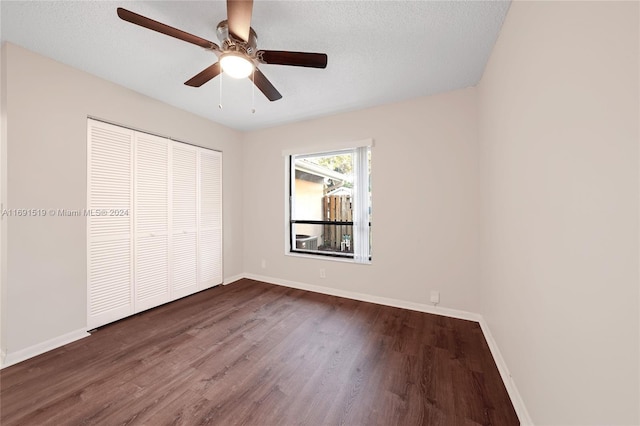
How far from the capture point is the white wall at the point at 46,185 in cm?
189

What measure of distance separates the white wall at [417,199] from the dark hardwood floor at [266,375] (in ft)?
1.53

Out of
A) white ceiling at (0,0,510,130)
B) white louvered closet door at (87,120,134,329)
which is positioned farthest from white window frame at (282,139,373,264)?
white louvered closet door at (87,120,134,329)

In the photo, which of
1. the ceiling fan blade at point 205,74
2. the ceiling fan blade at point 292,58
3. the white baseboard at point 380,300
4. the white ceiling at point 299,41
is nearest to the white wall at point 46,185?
the white ceiling at point 299,41

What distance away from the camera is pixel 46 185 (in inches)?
81.3

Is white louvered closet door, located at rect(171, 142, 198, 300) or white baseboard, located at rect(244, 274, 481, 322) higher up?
white louvered closet door, located at rect(171, 142, 198, 300)

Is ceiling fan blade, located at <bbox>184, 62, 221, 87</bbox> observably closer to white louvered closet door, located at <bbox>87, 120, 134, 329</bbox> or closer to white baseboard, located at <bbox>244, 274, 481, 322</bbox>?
white louvered closet door, located at <bbox>87, 120, 134, 329</bbox>

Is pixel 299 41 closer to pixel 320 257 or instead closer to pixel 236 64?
pixel 236 64

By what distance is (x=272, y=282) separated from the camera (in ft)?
12.7

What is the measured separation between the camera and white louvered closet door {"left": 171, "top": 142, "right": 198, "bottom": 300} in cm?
315

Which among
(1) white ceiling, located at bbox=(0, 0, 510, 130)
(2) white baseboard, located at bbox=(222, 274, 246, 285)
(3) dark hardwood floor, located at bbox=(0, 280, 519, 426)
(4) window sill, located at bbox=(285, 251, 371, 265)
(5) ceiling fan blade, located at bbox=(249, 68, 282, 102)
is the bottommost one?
(3) dark hardwood floor, located at bbox=(0, 280, 519, 426)

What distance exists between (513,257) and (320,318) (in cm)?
Result: 191

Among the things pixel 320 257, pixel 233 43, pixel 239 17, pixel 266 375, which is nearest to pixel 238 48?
pixel 233 43

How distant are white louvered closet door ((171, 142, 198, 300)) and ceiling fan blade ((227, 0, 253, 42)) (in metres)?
2.29

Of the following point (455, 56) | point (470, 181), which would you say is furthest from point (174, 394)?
point (455, 56)
